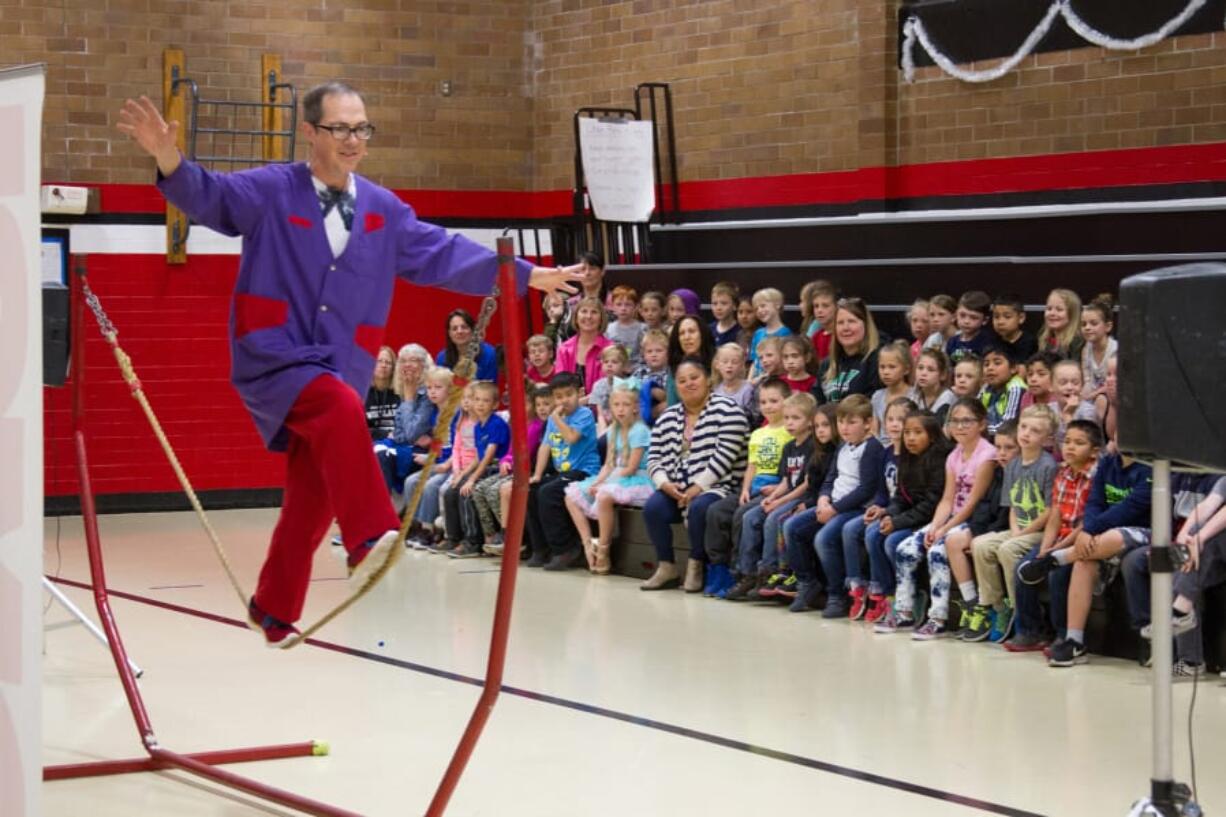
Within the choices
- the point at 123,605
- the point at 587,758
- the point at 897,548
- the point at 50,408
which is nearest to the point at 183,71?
the point at 50,408

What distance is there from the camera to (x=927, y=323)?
922 centimetres

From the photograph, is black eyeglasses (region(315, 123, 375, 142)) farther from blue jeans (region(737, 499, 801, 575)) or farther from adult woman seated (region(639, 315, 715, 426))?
adult woman seated (region(639, 315, 715, 426))

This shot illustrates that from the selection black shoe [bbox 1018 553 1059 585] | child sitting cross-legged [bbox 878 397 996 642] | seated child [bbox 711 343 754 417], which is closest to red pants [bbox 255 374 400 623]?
black shoe [bbox 1018 553 1059 585]

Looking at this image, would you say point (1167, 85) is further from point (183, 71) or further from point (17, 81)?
point (17, 81)

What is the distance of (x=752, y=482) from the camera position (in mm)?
8906

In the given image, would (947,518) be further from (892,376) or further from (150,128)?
(150,128)

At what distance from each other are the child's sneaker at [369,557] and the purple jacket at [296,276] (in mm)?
470

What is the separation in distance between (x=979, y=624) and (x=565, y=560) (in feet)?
9.92

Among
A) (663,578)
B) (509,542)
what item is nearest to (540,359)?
(663,578)

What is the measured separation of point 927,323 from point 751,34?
14.1ft

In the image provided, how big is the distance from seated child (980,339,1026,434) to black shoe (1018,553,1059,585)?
1054 mm

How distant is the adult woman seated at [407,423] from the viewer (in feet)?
36.9

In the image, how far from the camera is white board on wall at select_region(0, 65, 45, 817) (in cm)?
314

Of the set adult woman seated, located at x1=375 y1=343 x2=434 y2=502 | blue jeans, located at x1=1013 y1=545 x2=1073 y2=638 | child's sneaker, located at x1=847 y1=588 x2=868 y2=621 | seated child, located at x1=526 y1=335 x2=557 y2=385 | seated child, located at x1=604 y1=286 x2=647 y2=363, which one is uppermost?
seated child, located at x1=604 y1=286 x2=647 y2=363
